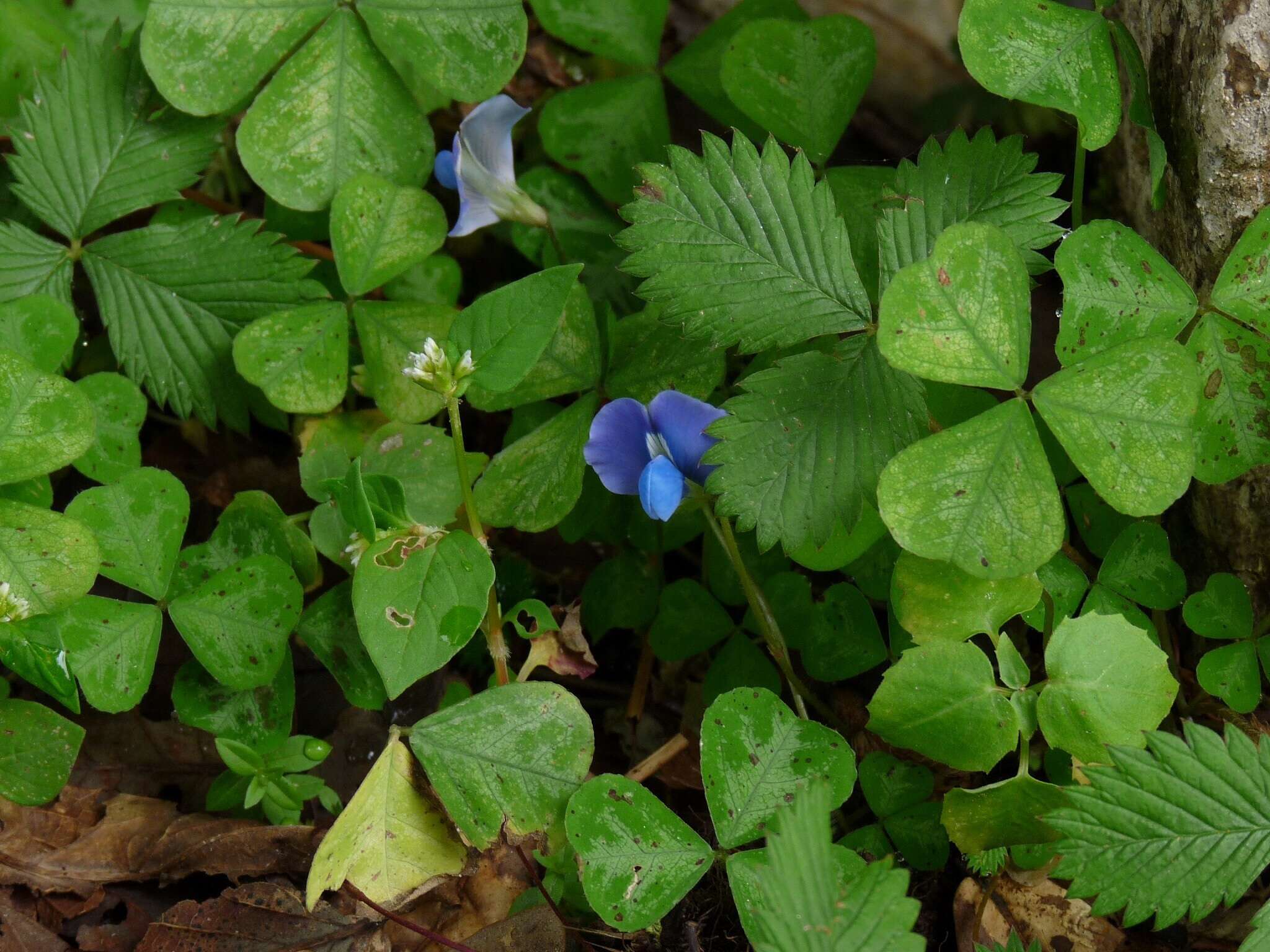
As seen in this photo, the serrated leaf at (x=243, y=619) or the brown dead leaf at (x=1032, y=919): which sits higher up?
the serrated leaf at (x=243, y=619)

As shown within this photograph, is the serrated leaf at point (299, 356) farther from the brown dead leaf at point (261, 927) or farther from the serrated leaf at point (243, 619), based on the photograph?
the brown dead leaf at point (261, 927)

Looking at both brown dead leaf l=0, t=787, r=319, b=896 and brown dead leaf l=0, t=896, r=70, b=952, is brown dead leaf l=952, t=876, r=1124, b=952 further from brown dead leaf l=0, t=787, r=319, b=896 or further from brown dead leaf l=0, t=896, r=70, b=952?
brown dead leaf l=0, t=896, r=70, b=952

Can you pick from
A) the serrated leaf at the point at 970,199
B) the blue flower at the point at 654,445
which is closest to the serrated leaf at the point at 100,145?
the blue flower at the point at 654,445

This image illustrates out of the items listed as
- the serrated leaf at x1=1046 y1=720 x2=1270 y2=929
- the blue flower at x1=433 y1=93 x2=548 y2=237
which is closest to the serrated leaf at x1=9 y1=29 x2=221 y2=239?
the blue flower at x1=433 y1=93 x2=548 y2=237

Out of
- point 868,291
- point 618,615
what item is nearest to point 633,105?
point 868,291

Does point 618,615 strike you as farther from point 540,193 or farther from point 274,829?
point 540,193

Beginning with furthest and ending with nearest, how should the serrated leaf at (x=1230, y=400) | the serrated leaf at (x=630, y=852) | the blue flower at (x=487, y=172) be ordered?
the blue flower at (x=487, y=172), the serrated leaf at (x=1230, y=400), the serrated leaf at (x=630, y=852)

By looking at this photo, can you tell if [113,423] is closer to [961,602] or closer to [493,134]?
[493,134]
